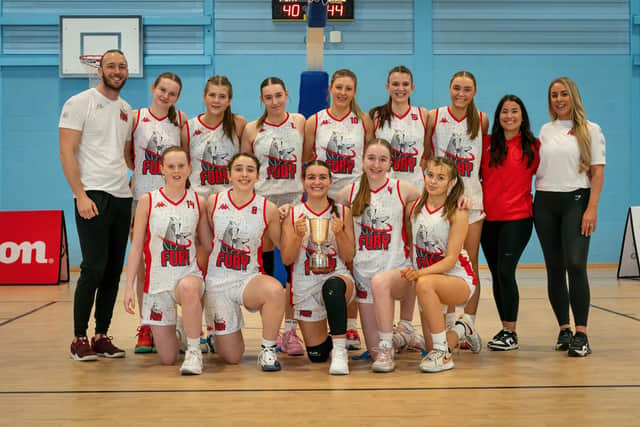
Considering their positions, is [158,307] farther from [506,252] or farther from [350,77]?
[506,252]

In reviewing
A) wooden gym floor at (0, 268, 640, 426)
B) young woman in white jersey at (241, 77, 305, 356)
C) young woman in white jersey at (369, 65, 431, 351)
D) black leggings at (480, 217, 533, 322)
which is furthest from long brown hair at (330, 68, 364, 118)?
wooden gym floor at (0, 268, 640, 426)

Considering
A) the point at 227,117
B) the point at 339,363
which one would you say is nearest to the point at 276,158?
the point at 227,117

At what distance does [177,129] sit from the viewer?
4340 millimetres

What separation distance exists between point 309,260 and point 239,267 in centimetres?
39

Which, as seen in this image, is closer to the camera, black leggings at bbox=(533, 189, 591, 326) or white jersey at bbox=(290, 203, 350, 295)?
white jersey at bbox=(290, 203, 350, 295)

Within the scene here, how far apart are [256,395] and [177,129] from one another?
1.81 metres

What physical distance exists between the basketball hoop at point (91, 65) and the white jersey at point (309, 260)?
21.2 ft

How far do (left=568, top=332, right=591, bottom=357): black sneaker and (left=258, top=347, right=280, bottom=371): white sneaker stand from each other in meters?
1.67

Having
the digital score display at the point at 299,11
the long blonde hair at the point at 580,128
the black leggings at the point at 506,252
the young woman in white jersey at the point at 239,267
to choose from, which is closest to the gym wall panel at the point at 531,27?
the digital score display at the point at 299,11

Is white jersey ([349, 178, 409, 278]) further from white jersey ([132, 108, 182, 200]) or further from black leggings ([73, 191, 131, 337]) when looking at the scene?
black leggings ([73, 191, 131, 337])

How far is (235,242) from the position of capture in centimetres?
391

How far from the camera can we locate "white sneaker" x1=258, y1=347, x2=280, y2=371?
3736mm

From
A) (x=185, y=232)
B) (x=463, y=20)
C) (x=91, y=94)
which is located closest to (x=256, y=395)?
(x=185, y=232)

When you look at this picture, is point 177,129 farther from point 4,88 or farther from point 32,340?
point 4,88
